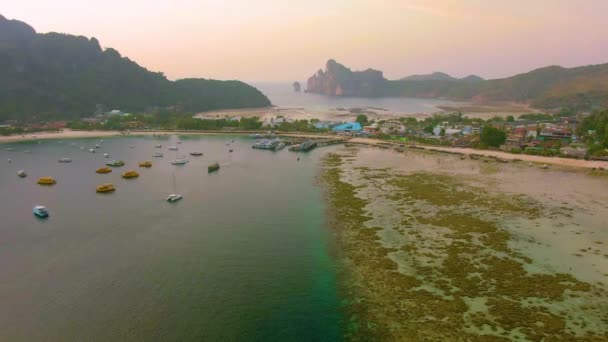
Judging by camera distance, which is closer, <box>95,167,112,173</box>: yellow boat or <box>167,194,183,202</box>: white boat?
<box>167,194,183,202</box>: white boat

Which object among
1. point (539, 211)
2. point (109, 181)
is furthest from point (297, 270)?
point (109, 181)

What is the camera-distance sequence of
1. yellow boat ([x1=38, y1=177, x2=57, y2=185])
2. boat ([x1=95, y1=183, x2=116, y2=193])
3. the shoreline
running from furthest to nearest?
the shoreline
yellow boat ([x1=38, y1=177, x2=57, y2=185])
boat ([x1=95, y1=183, x2=116, y2=193])

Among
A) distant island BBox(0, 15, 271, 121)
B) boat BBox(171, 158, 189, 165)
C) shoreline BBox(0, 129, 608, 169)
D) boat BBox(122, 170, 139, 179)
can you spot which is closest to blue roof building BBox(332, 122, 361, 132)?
shoreline BBox(0, 129, 608, 169)

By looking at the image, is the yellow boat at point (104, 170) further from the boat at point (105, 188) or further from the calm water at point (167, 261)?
the boat at point (105, 188)

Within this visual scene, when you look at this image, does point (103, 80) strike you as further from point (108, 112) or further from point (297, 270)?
point (297, 270)

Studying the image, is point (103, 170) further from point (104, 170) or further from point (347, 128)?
point (347, 128)

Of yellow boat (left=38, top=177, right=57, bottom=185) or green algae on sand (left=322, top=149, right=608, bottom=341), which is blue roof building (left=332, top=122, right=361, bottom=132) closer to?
green algae on sand (left=322, top=149, right=608, bottom=341)
